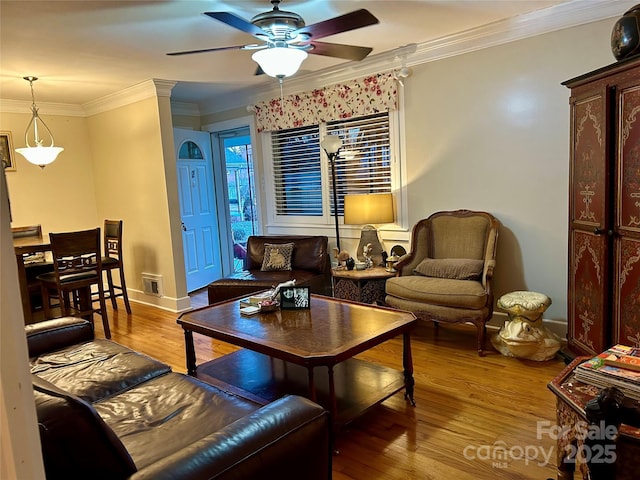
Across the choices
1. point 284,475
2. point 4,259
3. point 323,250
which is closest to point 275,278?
point 323,250

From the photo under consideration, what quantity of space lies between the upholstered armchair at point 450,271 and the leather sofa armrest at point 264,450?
208 centimetres

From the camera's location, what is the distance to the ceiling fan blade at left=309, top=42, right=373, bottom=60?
291 cm

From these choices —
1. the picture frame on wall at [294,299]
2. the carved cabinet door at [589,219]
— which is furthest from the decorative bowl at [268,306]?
the carved cabinet door at [589,219]

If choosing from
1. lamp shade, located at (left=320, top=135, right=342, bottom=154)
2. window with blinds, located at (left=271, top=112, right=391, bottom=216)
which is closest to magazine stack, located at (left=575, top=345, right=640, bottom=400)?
window with blinds, located at (left=271, top=112, right=391, bottom=216)

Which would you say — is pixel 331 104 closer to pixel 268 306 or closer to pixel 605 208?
pixel 268 306

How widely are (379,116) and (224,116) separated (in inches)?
92.4

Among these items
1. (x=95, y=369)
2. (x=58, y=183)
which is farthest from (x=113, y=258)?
(x=95, y=369)

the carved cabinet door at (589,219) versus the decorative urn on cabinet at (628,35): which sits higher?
the decorative urn on cabinet at (628,35)

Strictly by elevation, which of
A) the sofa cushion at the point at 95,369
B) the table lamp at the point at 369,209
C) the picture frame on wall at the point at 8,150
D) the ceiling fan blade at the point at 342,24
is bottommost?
the sofa cushion at the point at 95,369

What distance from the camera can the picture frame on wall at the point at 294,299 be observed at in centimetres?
303

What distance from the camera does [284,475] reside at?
4.52 feet

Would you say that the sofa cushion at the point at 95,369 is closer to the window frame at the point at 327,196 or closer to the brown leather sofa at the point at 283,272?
the brown leather sofa at the point at 283,272

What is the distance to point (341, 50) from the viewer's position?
2988 mm

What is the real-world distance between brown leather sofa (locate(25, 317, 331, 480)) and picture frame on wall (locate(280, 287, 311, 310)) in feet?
3.04
